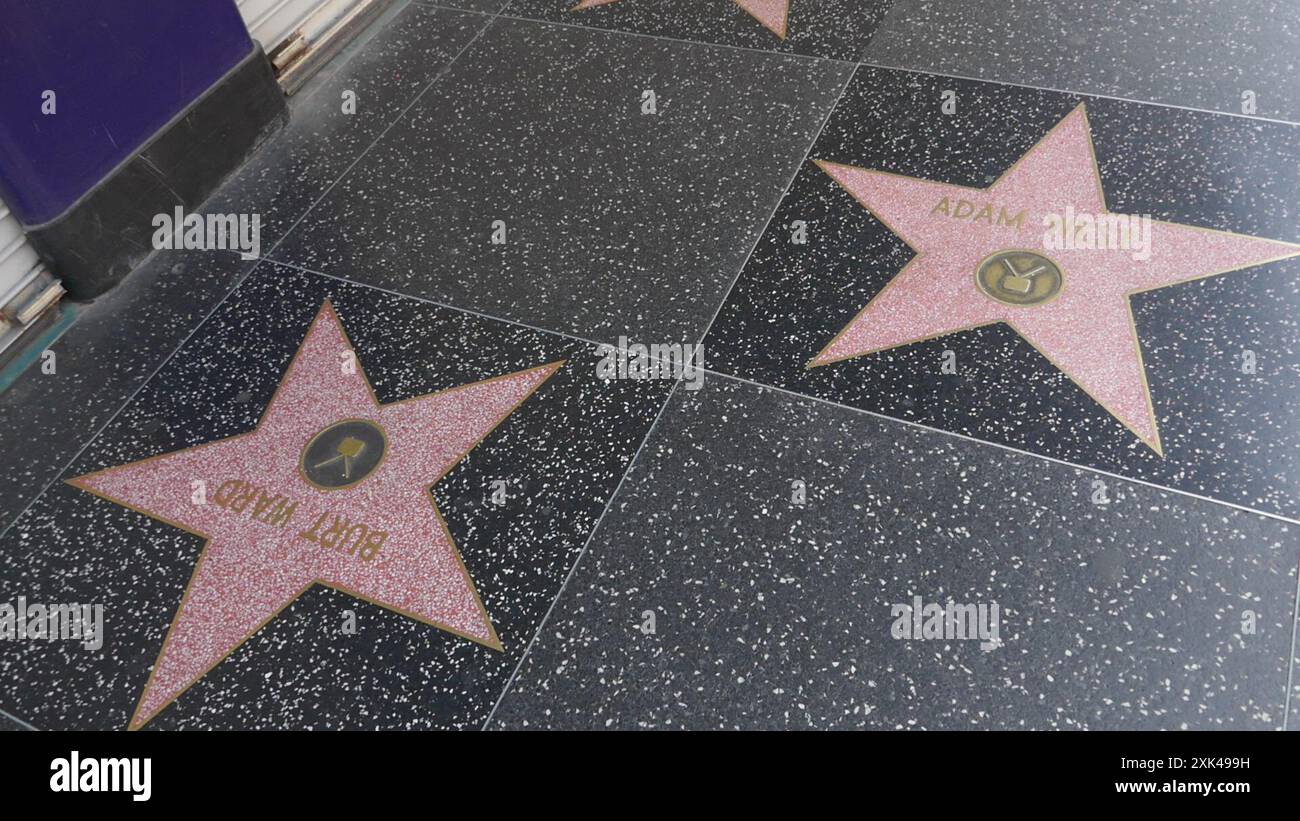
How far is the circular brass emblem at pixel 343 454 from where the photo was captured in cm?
153

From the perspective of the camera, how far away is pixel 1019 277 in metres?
1.66

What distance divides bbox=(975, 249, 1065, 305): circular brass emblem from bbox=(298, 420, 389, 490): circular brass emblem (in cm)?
102

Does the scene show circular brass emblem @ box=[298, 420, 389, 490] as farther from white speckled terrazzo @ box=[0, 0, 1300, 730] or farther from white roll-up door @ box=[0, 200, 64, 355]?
white roll-up door @ box=[0, 200, 64, 355]

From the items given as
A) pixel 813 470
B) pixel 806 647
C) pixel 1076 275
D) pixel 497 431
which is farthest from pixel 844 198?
pixel 806 647

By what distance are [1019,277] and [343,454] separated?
44.5 inches

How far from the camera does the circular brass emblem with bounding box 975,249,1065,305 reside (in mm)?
1636

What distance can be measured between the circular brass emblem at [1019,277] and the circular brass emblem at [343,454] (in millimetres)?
1017

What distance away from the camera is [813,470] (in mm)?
1461

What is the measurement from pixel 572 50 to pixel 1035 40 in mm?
1012

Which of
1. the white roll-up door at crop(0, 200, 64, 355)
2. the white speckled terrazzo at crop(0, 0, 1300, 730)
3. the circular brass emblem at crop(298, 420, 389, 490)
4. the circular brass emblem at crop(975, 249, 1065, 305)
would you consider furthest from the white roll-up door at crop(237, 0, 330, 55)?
the circular brass emblem at crop(975, 249, 1065, 305)

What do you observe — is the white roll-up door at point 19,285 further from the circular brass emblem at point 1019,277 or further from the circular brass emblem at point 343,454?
the circular brass emblem at point 1019,277
